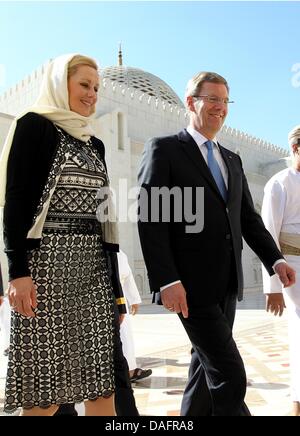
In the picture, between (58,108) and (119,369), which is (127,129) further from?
(119,369)

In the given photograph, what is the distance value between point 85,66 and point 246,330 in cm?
453

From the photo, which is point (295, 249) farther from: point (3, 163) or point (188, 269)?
point (3, 163)

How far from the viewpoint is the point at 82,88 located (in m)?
1.53

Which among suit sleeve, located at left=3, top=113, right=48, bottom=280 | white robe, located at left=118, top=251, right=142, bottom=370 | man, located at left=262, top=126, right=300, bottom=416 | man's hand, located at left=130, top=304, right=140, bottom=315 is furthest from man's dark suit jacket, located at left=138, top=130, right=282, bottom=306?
white robe, located at left=118, top=251, right=142, bottom=370

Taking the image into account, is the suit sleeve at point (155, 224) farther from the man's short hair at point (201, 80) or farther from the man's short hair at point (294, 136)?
the man's short hair at point (294, 136)

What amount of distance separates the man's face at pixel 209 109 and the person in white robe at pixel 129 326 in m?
1.67

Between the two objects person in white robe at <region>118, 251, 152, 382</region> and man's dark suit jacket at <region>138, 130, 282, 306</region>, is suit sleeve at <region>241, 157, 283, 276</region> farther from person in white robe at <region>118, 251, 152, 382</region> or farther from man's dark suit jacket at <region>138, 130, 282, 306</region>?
person in white robe at <region>118, 251, 152, 382</region>

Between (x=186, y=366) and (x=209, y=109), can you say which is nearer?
(x=209, y=109)

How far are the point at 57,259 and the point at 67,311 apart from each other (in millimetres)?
157

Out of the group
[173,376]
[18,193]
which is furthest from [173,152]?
[173,376]

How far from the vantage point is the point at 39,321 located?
134cm

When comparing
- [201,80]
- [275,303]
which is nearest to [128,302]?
[275,303]

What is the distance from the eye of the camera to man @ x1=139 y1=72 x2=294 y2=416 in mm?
1468

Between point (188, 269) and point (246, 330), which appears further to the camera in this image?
point (246, 330)
